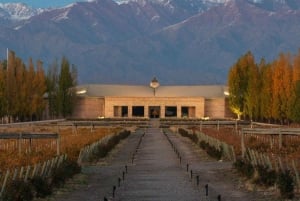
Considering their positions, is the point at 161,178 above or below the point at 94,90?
below

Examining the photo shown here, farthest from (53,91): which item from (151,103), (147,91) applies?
(147,91)

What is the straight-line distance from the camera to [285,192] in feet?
62.7

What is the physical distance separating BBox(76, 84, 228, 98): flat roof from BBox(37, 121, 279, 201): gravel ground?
75.9m

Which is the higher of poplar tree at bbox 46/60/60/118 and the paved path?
poplar tree at bbox 46/60/60/118

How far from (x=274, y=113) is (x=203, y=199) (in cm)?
5687

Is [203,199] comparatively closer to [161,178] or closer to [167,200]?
[167,200]

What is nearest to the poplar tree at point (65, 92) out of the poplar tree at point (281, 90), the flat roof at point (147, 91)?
the flat roof at point (147, 91)

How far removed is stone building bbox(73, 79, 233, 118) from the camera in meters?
109

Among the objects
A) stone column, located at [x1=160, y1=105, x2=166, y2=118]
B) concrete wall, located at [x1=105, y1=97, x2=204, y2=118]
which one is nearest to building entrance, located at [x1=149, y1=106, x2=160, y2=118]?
concrete wall, located at [x1=105, y1=97, x2=204, y2=118]

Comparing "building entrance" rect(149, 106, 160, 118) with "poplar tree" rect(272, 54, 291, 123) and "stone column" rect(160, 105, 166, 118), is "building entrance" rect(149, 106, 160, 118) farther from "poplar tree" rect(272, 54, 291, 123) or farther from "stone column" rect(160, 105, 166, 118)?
"poplar tree" rect(272, 54, 291, 123)

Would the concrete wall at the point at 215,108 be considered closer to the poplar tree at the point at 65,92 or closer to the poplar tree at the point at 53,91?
the poplar tree at the point at 65,92

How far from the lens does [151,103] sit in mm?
112250

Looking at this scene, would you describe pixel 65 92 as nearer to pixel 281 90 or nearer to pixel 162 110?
pixel 162 110

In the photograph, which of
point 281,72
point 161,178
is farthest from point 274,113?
point 161,178
